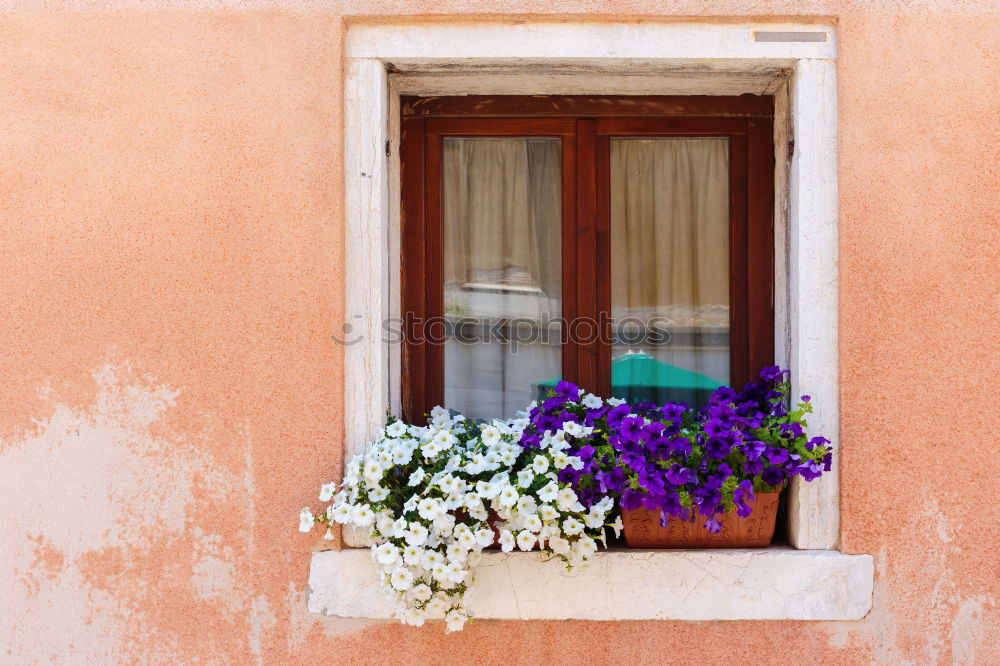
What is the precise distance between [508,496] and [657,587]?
0.57 meters

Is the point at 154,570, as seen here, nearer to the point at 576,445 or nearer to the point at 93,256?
the point at 93,256

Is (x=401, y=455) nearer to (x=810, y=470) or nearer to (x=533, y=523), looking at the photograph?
(x=533, y=523)

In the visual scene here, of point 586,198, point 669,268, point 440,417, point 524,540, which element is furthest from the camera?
point 669,268

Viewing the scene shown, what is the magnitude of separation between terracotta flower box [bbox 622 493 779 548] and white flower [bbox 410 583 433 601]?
600 millimetres

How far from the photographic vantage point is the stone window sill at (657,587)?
7.73 feet

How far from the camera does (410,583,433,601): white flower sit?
2174mm

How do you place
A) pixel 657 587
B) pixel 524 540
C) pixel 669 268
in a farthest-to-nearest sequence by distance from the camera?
pixel 669 268
pixel 657 587
pixel 524 540

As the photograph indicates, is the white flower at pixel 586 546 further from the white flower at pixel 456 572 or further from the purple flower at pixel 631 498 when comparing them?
the white flower at pixel 456 572

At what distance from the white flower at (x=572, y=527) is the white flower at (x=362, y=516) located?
53 centimetres

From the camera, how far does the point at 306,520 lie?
2.25 meters

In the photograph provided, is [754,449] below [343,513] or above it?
above

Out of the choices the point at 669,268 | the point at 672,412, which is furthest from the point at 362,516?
the point at 669,268

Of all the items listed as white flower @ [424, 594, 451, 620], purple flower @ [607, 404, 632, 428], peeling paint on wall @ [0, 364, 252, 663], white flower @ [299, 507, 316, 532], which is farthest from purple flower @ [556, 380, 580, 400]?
peeling paint on wall @ [0, 364, 252, 663]

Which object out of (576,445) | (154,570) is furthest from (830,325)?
(154,570)
